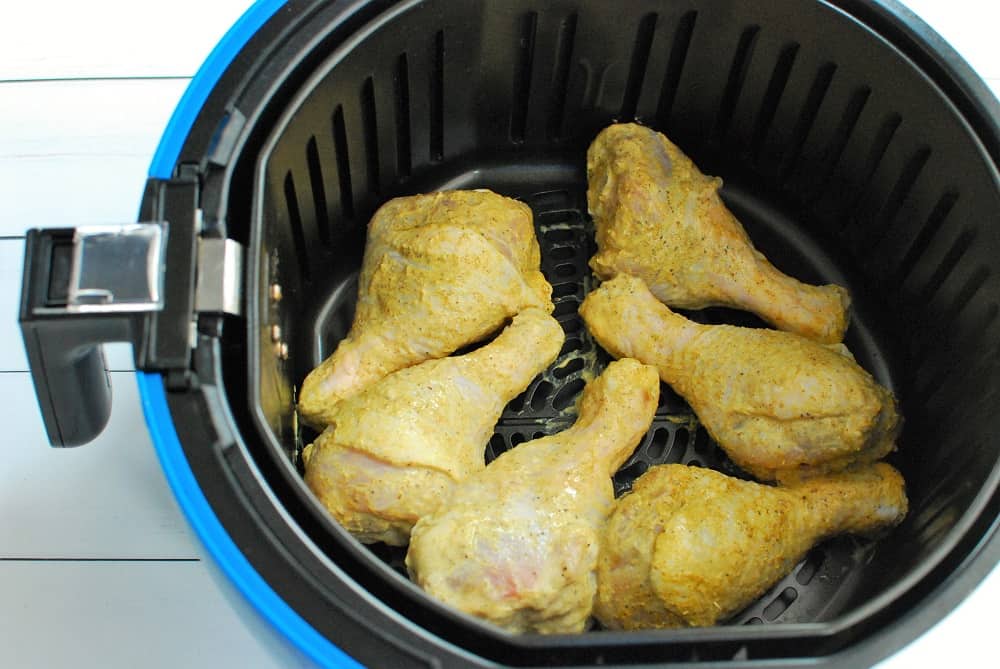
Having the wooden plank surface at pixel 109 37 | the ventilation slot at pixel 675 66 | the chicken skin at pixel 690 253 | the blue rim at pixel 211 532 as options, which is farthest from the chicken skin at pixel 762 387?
the wooden plank surface at pixel 109 37

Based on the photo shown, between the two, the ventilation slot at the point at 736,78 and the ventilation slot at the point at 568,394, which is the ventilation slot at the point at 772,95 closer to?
the ventilation slot at the point at 736,78

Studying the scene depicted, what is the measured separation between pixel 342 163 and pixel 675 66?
0.38 metres

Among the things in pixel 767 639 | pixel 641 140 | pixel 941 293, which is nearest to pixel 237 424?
pixel 767 639

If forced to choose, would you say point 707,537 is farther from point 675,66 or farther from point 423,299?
point 675,66

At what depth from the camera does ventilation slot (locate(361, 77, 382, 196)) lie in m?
1.00

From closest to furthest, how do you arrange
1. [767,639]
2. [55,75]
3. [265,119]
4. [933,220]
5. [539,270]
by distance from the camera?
[767,639] → [265,119] → [933,220] → [539,270] → [55,75]

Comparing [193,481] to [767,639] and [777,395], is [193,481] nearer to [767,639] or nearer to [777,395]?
[767,639]

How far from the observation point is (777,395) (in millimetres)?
935

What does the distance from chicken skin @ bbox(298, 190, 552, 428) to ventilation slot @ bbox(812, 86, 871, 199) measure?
365mm

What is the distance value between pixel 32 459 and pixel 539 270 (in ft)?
2.03

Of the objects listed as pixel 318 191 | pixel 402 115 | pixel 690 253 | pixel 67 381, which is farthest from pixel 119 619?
pixel 690 253

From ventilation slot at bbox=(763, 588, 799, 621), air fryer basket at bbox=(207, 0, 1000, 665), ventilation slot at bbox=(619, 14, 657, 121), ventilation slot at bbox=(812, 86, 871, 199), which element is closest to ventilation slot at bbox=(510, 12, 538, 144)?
air fryer basket at bbox=(207, 0, 1000, 665)

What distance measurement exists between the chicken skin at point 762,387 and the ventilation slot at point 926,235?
0.12m

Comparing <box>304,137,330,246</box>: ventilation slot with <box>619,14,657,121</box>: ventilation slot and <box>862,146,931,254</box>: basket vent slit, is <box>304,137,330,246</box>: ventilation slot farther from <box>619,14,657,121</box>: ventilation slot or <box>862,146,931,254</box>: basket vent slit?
<box>862,146,931,254</box>: basket vent slit
